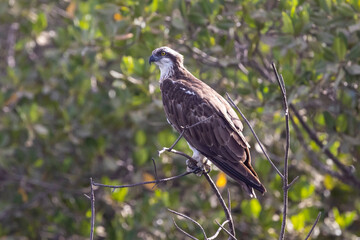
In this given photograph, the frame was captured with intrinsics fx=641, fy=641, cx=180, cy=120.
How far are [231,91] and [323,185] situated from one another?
1.77m

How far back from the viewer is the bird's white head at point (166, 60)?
6.01 m

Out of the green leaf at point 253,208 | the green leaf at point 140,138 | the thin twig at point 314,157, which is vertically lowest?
the green leaf at point 140,138

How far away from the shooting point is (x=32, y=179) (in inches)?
289

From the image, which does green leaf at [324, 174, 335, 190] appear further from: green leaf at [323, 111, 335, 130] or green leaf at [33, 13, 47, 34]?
green leaf at [33, 13, 47, 34]

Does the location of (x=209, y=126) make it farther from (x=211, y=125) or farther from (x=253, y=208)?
(x=253, y=208)

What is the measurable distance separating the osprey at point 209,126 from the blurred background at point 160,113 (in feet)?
2.03

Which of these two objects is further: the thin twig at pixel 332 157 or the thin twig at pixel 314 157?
the thin twig at pixel 314 157

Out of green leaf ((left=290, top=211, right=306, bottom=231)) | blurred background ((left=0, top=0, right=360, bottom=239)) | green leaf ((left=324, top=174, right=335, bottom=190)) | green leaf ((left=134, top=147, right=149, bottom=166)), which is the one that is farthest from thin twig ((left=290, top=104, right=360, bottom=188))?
green leaf ((left=134, top=147, right=149, bottom=166))

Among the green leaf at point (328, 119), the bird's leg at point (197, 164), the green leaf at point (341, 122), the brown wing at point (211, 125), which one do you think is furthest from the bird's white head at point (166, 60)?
the green leaf at point (341, 122)

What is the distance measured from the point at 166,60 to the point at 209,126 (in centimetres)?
102

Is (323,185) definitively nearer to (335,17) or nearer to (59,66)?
(335,17)

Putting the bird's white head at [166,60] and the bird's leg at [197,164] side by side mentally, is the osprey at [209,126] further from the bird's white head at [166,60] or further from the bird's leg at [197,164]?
the bird's white head at [166,60]

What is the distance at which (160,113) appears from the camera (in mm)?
7289

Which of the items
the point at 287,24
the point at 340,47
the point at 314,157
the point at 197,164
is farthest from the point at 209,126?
the point at 314,157
